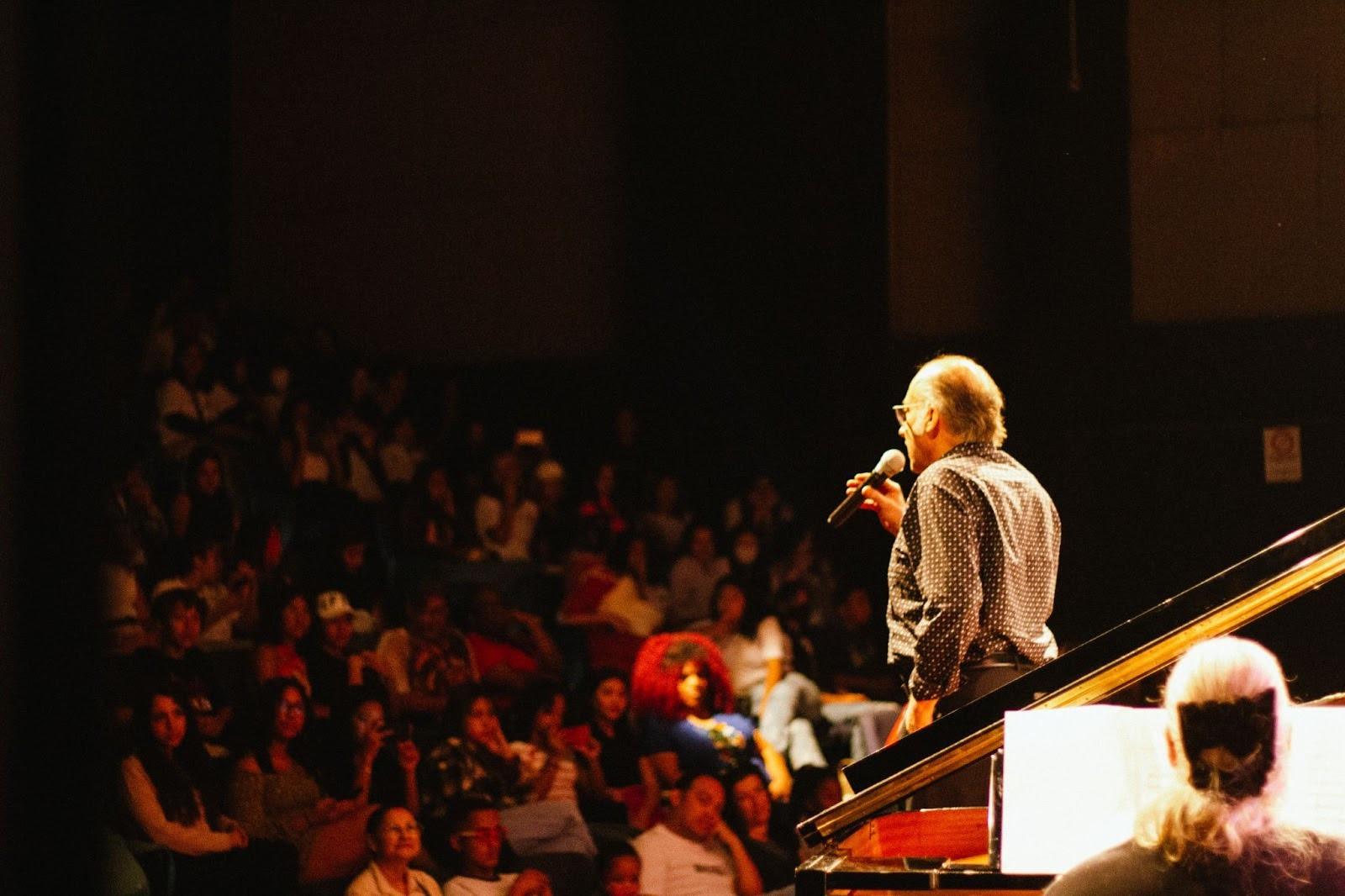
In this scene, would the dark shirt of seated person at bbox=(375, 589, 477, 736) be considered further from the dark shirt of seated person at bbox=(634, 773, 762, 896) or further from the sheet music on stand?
the sheet music on stand

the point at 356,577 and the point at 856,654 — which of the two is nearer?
the point at 356,577

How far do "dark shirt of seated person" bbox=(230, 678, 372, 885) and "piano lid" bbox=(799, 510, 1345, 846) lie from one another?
8.07 ft

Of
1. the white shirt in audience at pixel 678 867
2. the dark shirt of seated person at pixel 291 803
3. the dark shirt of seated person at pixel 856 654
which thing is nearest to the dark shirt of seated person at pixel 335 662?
the dark shirt of seated person at pixel 291 803

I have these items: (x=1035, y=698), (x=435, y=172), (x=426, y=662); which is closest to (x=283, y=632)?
(x=426, y=662)

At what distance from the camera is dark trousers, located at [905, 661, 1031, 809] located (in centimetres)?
299

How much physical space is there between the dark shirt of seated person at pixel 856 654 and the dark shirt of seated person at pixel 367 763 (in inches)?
97.8

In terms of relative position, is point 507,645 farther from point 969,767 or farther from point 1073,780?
point 1073,780

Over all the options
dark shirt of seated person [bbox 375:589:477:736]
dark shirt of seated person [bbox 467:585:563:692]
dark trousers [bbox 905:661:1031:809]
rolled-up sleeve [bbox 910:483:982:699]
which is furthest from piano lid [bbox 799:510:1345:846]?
dark shirt of seated person [bbox 467:585:563:692]

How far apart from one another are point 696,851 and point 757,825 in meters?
0.26

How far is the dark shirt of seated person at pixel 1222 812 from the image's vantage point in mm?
1880

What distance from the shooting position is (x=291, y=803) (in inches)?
183

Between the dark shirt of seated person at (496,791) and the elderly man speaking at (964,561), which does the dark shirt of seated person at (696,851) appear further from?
the elderly man speaking at (964,561)

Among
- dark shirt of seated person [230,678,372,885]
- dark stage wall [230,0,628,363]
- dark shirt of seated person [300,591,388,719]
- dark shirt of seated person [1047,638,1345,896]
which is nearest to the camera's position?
dark shirt of seated person [1047,638,1345,896]

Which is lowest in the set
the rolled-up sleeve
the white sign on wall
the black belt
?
the black belt
